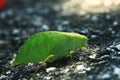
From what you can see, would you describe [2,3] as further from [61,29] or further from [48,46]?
[48,46]

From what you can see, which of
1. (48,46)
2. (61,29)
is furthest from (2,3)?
(48,46)

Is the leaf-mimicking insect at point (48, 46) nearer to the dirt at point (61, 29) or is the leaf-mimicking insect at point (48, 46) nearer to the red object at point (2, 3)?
the dirt at point (61, 29)

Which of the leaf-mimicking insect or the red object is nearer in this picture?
the leaf-mimicking insect

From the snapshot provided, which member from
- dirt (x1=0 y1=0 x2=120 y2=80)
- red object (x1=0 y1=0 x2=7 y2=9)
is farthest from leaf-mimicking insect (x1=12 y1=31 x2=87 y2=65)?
red object (x1=0 y1=0 x2=7 y2=9)

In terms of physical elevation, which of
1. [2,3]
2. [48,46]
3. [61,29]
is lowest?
[48,46]

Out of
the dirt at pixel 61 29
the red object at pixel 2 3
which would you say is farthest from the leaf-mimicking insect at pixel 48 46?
the red object at pixel 2 3

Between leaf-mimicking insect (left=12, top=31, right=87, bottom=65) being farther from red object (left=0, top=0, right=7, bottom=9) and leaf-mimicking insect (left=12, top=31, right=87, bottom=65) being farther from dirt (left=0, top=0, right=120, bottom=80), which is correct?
red object (left=0, top=0, right=7, bottom=9)

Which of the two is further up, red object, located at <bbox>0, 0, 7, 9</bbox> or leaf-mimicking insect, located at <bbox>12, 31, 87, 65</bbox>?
red object, located at <bbox>0, 0, 7, 9</bbox>
